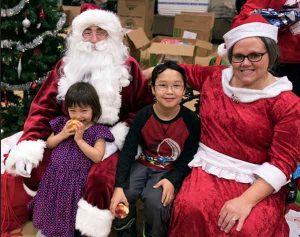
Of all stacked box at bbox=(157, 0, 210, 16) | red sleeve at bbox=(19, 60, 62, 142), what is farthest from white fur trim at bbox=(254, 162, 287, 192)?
stacked box at bbox=(157, 0, 210, 16)

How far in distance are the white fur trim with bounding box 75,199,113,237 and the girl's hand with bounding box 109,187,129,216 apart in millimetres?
63

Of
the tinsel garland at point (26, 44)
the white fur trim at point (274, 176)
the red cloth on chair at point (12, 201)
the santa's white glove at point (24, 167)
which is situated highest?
the tinsel garland at point (26, 44)

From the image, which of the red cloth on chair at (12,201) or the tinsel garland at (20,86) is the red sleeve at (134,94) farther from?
the tinsel garland at (20,86)

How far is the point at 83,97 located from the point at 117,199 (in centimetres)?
58

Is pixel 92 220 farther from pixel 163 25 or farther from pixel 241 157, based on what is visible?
pixel 163 25

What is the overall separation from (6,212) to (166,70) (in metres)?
1.22

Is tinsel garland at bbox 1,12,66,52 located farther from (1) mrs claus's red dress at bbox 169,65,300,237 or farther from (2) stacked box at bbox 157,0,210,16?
(2) stacked box at bbox 157,0,210,16

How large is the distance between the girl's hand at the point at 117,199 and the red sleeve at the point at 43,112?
0.60m

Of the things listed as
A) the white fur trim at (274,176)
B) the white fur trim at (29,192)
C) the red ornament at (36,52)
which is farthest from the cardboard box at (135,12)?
the white fur trim at (274,176)

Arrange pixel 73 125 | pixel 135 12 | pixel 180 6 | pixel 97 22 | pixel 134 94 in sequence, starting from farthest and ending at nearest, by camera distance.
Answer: pixel 180 6, pixel 135 12, pixel 134 94, pixel 97 22, pixel 73 125

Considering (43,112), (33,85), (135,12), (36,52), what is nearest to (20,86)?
(33,85)

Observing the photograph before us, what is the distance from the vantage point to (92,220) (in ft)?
5.94

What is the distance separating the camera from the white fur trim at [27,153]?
6.22 feet

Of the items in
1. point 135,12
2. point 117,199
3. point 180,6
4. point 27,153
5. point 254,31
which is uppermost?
point 254,31
